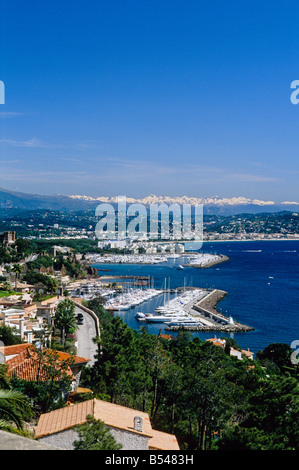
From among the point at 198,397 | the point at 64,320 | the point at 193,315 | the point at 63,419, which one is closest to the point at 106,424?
the point at 63,419

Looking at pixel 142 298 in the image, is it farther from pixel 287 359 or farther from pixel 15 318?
pixel 15 318

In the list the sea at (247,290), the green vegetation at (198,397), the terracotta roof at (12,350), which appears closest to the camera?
the green vegetation at (198,397)

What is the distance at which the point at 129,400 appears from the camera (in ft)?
16.6

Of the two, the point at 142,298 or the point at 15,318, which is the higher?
the point at 15,318

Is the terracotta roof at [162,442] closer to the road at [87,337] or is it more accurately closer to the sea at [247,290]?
the road at [87,337]

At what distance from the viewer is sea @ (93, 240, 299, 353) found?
55.1 feet

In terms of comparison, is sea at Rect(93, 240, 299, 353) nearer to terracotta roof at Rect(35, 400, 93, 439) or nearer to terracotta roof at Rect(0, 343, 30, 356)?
terracotta roof at Rect(0, 343, 30, 356)

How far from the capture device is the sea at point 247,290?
16788 mm

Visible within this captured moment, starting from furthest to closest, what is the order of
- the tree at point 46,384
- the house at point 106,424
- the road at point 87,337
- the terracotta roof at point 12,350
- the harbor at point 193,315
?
the harbor at point 193,315
the road at point 87,337
the terracotta roof at point 12,350
the tree at point 46,384
the house at point 106,424

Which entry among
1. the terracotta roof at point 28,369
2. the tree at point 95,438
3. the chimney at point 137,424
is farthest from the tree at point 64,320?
the tree at point 95,438

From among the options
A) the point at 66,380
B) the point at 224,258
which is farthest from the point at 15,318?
the point at 224,258

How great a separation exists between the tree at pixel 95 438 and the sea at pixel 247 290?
40.2 ft

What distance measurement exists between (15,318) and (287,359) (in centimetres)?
715
